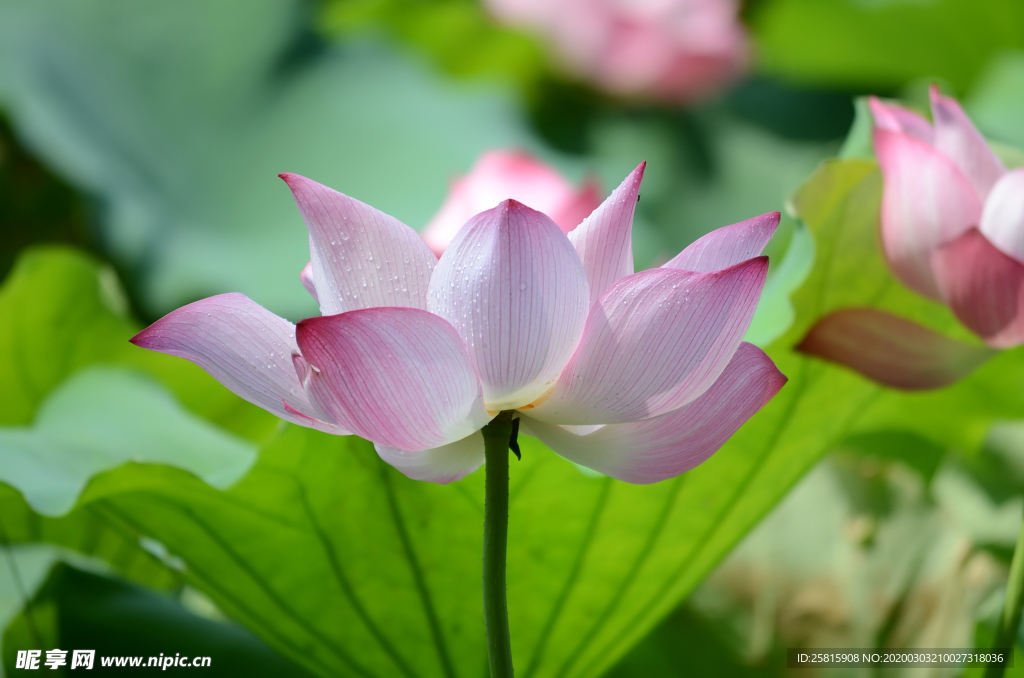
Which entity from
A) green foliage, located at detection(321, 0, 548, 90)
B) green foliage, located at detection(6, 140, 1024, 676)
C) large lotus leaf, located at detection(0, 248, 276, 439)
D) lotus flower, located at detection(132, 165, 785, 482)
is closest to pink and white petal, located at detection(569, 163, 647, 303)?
lotus flower, located at detection(132, 165, 785, 482)

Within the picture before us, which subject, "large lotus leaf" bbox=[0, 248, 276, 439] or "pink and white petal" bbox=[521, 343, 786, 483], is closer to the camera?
"pink and white petal" bbox=[521, 343, 786, 483]

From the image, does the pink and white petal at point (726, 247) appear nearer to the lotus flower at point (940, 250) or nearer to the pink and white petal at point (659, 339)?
the pink and white petal at point (659, 339)

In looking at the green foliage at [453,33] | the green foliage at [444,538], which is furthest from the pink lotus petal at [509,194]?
the green foliage at [453,33]

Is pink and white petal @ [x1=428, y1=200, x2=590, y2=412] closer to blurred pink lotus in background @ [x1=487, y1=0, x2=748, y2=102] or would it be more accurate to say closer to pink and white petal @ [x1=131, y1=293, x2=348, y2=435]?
pink and white petal @ [x1=131, y1=293, x2=348, y2=435]

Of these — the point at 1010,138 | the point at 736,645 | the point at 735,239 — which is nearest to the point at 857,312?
the point at 735,239

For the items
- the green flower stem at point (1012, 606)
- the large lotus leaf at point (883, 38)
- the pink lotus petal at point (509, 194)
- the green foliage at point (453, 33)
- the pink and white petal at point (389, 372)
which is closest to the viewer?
the pink and white petal at point (389, 372)

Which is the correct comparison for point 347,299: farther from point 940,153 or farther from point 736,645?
point 736,645
